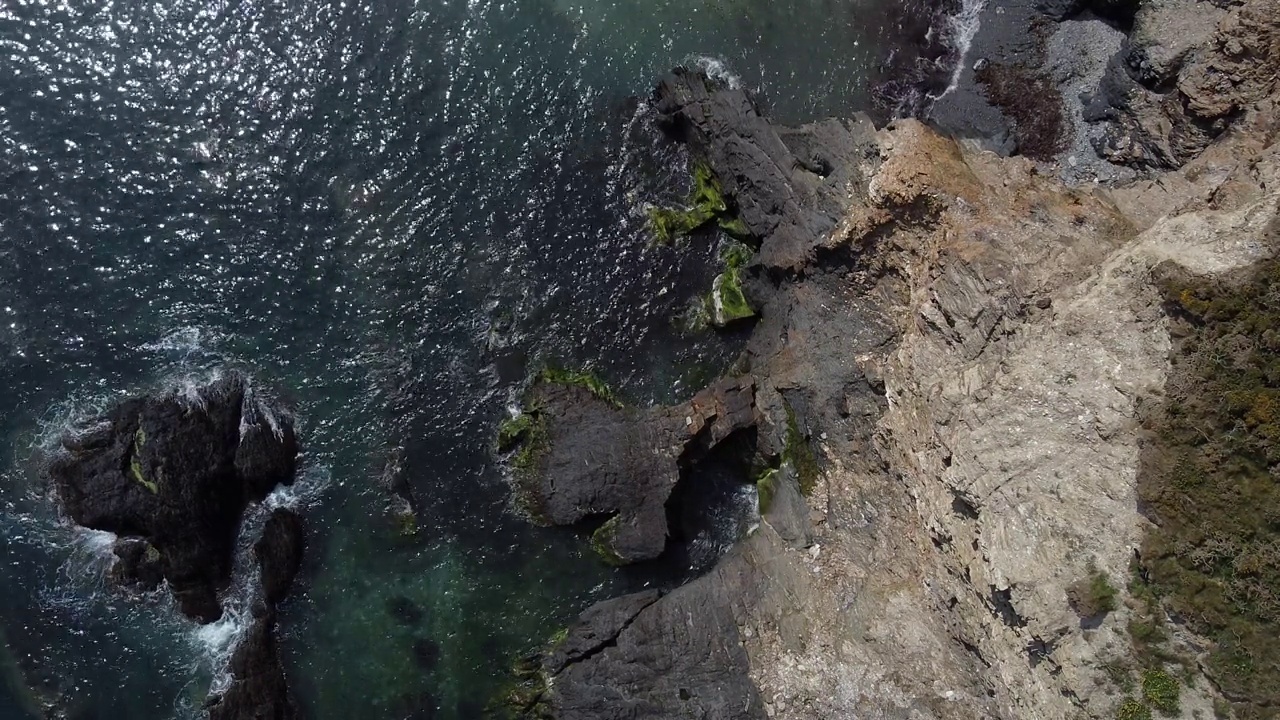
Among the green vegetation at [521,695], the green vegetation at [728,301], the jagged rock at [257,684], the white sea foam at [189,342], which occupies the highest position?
the white sea foam at [189,342]

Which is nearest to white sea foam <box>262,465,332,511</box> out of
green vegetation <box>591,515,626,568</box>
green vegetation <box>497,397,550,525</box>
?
green vegetation <box>497,397,550,525</box>

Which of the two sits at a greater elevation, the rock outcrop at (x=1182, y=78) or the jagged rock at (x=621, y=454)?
the rock outcrop at (x=1182, y=78)

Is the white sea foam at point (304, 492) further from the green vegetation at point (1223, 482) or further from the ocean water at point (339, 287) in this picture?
the green vegetation at point (1223, 482)

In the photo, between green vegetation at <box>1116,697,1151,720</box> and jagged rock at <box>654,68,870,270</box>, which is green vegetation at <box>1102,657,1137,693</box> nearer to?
green vegetation at <box>1116,697,1151,720</box>

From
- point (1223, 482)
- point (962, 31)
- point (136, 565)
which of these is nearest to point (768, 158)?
point (962, 31)

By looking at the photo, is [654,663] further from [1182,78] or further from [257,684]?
[1182,78]

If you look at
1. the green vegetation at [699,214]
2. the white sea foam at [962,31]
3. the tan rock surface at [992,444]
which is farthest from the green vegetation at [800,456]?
the white sea foam at [962,31]
